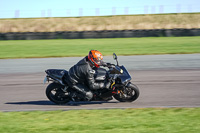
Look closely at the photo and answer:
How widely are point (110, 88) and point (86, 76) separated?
68cm

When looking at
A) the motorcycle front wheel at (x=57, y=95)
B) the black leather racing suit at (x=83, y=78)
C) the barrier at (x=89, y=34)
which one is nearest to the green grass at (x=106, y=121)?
the black leather racing suit at (x=83, y=78)

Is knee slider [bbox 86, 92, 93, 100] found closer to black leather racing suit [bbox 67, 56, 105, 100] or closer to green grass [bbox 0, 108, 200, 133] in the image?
black leather racing suit [bbox 67, 56, 105, 100]

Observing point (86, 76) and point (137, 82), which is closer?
point (86, 76)

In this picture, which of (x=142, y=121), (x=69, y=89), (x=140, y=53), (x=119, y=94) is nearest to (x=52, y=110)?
(x=69, y=89)

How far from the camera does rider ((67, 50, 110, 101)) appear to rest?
27.6 ft

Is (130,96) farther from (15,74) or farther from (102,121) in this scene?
(15,74)

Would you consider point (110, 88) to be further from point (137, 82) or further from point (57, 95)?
point (137, 82)

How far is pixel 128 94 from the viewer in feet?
29.1

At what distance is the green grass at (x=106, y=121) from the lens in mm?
6180

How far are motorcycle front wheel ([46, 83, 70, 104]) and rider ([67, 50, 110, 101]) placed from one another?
392 mm

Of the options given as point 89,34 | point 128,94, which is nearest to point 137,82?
point 128,94

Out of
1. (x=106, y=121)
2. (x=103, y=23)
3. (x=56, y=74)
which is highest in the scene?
(x=103, y=23)

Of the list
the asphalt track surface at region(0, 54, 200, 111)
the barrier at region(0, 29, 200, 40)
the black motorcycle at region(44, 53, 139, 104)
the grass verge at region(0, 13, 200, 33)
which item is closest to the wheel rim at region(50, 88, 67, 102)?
the black motorcycle at region(44, 53, 139, 104)

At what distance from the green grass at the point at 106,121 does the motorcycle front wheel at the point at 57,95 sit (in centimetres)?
103
